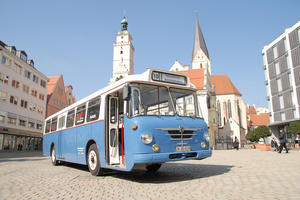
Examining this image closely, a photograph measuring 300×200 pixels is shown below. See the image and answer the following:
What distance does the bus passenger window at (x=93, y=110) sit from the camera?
8504 millimetres

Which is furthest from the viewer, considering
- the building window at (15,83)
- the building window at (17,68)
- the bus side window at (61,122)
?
the building window at (17,68)

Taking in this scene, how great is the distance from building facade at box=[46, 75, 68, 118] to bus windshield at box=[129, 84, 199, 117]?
45991mm

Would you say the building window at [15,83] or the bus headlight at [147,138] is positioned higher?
the building window at [15,83]

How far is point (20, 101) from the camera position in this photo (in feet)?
129

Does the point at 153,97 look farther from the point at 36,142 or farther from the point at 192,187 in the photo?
the point at 36,142

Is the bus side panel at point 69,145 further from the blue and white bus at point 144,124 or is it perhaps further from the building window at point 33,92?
the building window at point 33,92

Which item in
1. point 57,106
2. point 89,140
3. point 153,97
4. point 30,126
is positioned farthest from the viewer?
point 57,106

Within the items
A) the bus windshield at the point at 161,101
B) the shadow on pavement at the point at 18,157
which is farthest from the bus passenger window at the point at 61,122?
the shadow on pavement at the point at 18,157

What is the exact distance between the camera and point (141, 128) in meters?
6.43

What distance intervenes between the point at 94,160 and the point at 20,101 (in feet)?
118

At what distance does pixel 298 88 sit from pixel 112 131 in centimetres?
4316

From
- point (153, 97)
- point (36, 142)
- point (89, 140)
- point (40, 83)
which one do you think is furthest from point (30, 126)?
A: point (153, 97)

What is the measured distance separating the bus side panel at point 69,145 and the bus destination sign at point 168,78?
15.2 feet

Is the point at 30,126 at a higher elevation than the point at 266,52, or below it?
below
